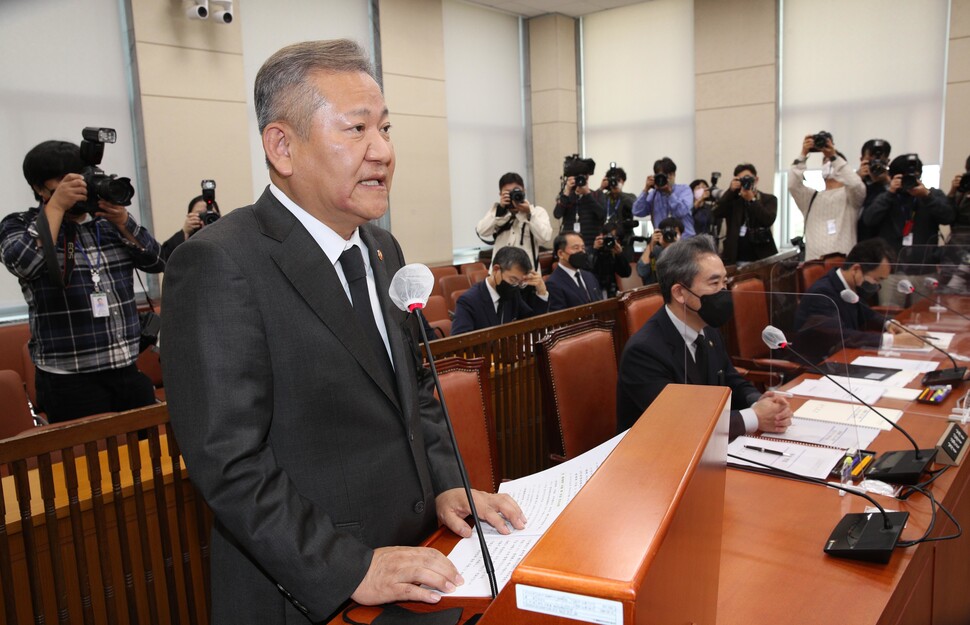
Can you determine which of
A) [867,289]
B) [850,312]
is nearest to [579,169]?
[867,289]

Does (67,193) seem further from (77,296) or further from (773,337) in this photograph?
(773,337)

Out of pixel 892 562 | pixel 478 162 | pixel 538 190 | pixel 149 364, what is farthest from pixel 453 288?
pixel 892 562

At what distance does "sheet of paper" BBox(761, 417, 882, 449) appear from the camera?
1.82 metres

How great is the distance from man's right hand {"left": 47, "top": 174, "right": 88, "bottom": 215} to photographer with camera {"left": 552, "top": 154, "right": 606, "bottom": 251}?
3.79m

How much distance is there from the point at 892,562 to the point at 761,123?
7455mm

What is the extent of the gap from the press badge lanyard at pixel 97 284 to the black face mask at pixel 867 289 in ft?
9.33

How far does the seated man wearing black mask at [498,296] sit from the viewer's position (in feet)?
12.0

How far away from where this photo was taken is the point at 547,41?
8883mm

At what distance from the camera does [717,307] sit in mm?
2131

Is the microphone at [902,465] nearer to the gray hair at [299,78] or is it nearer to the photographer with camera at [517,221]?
the gray hair at [299,78]

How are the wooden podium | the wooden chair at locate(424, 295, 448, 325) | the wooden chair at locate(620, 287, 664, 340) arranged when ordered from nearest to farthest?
the wooden podium
the wooden chair at locate(620, 287, 664, 340)
the wooden chair at locate(424, 295, 448, 325)

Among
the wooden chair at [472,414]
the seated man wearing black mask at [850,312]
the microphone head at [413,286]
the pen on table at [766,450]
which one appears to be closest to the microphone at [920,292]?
the seated man wearing black mask at [850,312]

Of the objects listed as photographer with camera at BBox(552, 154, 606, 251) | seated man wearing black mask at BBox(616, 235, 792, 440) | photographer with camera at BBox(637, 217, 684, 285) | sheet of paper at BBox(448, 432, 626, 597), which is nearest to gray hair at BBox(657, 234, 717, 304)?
seated man wearing black mask at BBox(616, 235, 792, 440)

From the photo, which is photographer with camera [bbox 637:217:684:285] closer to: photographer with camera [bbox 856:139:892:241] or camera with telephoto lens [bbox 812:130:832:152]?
camera with telephoto lens [bbox 812:130:832:152]
